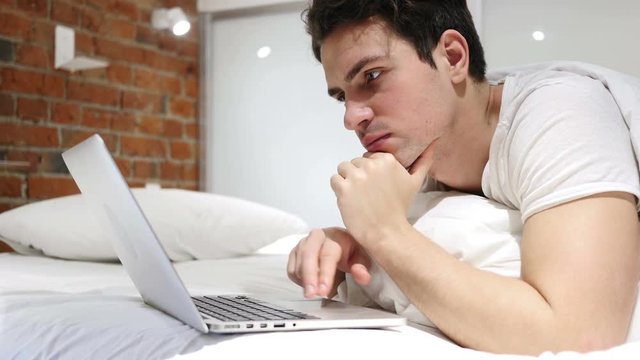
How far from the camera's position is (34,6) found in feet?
8.43

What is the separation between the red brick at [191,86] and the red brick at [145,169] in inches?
14.2

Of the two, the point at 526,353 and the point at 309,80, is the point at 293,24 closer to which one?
the point at 309,80

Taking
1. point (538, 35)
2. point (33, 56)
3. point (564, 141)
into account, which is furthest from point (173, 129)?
point (564, 141)

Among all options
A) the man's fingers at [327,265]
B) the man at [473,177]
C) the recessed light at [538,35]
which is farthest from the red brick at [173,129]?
the man's fingers at [327,265]

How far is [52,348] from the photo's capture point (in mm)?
847

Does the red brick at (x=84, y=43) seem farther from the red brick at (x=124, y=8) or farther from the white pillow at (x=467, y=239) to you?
the white pillow at (x=467, y=239)

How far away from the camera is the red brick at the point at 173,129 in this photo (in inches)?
119

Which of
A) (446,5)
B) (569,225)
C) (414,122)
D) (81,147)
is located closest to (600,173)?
(569,225)

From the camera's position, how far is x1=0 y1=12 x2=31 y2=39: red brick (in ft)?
8.13

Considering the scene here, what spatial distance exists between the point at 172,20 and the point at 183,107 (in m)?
0.37

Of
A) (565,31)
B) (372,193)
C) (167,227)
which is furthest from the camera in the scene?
(565,31)

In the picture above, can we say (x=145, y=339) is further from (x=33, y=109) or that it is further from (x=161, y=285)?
(x=33, y=109)

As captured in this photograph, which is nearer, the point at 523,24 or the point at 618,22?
the point at 618,22

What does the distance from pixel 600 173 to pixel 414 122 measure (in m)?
0.36
